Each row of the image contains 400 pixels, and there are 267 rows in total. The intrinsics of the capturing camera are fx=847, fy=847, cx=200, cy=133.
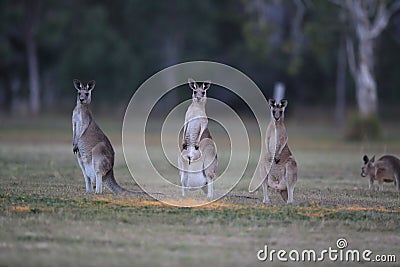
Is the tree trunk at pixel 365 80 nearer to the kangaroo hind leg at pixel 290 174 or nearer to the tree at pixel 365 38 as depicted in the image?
the tree at pixel 365 38

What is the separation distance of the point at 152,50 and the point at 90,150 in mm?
54884

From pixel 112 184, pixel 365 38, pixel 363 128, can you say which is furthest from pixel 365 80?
pixel 112 184

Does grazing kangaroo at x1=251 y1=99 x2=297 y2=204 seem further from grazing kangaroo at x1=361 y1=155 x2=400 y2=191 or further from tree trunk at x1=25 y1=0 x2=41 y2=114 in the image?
tree trunk at x1=25 y1=0 x2=41 y2=114

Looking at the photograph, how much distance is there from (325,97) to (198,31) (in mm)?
11257

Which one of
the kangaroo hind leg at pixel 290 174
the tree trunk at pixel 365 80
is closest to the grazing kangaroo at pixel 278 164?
the kangaroo hind leg at pixel 290 174

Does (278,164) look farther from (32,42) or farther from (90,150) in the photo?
(32,42)

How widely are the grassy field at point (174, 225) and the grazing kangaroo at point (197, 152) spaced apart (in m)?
0.52

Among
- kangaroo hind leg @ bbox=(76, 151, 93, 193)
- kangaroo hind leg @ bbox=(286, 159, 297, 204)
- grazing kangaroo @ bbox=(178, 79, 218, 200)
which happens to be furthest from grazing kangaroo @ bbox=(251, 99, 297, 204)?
kangaroo hind leg @ bbox=(76, 151, 93, 193)

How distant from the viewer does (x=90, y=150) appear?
1353cm

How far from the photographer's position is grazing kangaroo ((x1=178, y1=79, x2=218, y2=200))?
42.6 ft

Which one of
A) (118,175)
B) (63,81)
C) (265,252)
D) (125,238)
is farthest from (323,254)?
(63,81)

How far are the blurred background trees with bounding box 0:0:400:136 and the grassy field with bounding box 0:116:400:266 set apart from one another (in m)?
41.0

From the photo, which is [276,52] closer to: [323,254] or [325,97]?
[325,97]

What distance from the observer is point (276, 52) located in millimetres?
61844
